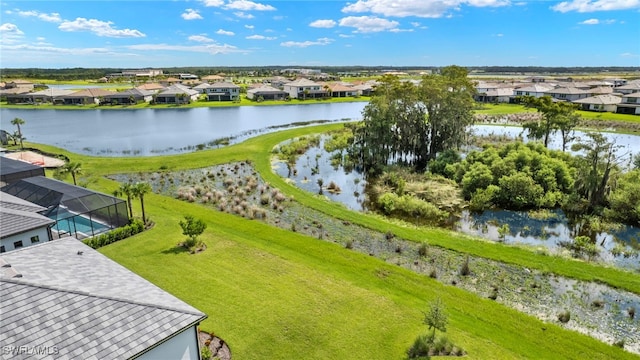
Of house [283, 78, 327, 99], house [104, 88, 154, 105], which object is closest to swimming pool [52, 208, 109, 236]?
house [104, 88, 154, 105]

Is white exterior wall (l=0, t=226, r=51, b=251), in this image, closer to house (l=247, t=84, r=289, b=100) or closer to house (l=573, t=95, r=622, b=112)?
house (l=247, t=84, r=289, b=100)

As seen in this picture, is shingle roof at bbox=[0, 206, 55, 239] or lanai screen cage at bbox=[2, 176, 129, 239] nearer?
shingle roof at bbox=[0, 206, 55, 239]

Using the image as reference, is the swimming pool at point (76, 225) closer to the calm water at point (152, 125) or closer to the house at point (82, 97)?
the calm water at point (152, 125)

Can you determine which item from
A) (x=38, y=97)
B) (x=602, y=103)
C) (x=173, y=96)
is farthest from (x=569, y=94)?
(x=38, y=97)

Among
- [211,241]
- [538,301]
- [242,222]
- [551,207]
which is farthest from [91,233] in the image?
[551,207]

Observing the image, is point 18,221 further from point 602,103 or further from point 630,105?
point 630,105

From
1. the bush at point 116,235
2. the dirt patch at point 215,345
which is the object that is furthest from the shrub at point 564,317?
the bush at point 116,235
